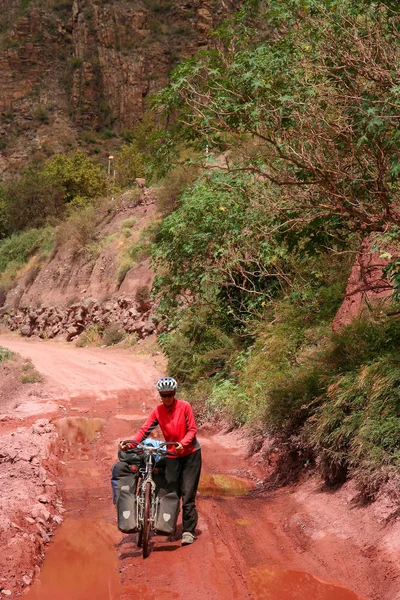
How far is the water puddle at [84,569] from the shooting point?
208 inches

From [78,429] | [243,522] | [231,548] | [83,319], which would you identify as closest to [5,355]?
[78,429]

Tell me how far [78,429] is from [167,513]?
19.1ft

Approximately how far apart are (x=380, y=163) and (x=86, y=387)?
34.3 ft

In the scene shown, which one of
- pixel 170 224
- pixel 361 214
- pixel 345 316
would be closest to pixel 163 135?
pixel 170 224

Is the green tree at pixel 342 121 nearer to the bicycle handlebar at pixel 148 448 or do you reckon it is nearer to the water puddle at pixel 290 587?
the bicycle handlebar at pixel 148 448

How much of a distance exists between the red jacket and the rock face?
64598mm

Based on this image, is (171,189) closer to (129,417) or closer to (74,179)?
(129,417)

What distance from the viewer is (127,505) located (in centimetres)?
605

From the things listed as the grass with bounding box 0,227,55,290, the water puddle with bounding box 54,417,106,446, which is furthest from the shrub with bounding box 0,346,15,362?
the grass with bounding box 0,227,55,290

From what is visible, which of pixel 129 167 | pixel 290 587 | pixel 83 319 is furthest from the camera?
pixel 129 167

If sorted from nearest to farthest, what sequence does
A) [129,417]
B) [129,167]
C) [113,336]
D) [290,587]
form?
[290,587]
[129,417]
[113,336]
[129,167]

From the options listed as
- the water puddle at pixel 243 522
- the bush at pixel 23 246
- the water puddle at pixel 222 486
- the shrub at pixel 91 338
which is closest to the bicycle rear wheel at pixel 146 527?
the water puddle at pixel 243 522

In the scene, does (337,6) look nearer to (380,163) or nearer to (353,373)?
(380,163)

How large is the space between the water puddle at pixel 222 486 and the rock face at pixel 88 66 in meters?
63.0
